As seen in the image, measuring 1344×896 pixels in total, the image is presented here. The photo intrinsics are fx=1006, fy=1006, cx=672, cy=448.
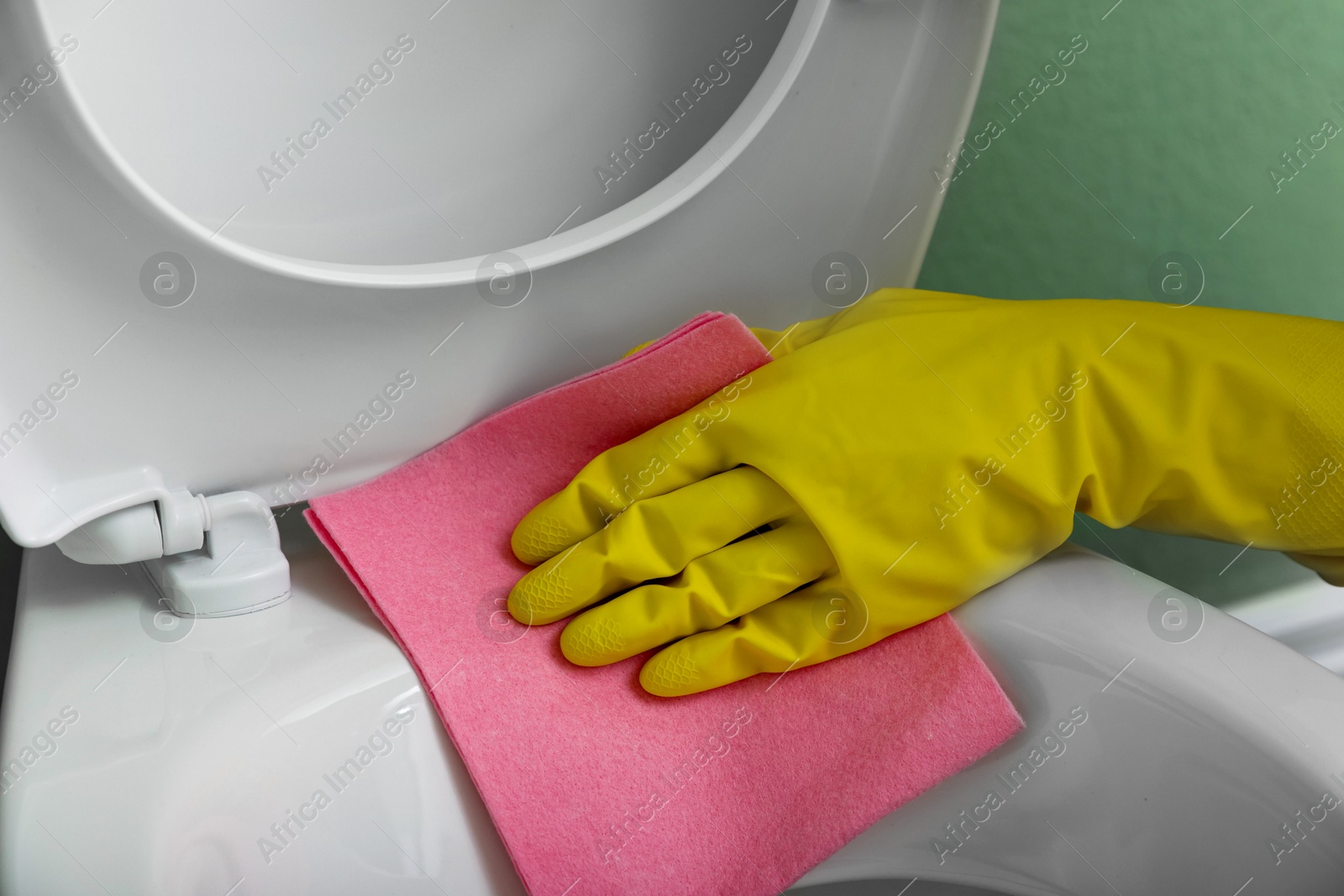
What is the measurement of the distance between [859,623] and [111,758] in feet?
1.09

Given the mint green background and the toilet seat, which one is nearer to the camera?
the toilet seat

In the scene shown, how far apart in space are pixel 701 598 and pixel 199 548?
0.25m

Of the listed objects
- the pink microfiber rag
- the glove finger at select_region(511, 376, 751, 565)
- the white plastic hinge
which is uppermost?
the white plastic hinge

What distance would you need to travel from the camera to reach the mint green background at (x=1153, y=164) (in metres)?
0.87

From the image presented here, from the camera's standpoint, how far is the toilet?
0.41 metres

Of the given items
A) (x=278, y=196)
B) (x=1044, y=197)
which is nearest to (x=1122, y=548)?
(x=1044, y=197)

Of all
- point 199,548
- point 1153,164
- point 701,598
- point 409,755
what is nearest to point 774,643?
point 701,598

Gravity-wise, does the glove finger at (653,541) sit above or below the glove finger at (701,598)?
above

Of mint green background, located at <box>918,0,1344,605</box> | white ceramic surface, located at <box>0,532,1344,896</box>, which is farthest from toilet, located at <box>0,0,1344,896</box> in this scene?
mint green background, located at <box>918,0,1344,605</box>

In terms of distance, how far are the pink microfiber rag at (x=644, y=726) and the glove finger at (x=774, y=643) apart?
1 centimetres

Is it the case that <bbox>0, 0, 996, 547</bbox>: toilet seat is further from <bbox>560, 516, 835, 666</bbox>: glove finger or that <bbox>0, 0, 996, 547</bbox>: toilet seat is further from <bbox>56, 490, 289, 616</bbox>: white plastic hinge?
<bbox>560, 516, 835, 666</bbox>: glove finger

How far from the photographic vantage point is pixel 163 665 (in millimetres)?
455

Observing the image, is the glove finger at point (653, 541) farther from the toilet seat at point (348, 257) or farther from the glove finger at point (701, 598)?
the toilet seat at point (348, 257)

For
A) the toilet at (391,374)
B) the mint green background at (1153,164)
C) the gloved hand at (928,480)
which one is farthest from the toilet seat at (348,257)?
the mint green background at (1153,164)
